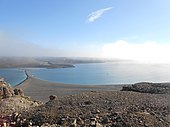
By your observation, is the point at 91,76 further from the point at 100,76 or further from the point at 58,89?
the point at 58,89

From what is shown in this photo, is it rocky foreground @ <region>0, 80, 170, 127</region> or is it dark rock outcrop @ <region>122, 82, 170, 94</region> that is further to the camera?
dark rock outcrop @ <region>122, 82, 170, 94</region>

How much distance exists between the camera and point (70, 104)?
14742 millimetres

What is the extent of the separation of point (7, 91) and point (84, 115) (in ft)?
31.5

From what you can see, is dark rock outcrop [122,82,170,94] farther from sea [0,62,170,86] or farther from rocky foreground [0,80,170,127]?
sea [0,62,170,86]

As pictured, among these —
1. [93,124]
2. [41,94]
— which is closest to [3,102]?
[93,124]

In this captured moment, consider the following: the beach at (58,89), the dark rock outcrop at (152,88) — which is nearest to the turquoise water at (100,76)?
the beach at (58,89)

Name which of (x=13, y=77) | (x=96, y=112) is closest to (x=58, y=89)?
(x=13, y=77)

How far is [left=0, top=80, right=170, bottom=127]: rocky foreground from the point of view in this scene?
11023 millimetres

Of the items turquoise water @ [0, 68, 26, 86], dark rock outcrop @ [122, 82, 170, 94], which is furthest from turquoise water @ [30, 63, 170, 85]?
dark rock outcrop @ [122, 82, 170, 94]

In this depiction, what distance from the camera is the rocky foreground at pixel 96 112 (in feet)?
36.2

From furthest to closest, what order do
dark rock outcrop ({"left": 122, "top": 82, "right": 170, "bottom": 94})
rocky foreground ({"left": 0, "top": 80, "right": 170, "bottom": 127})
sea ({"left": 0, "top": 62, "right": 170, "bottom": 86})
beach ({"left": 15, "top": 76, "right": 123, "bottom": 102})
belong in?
sea ({"left": 0, "top": 62, "right": 170, "bottom": 86}), beach ({"left": 15, "top": 76, "right": 123, "bottom": 102}), dark rock outcrop ({"left": 122, "top": 82, "right": 170, "bottom": 94}), rocky foreground ({"left": 0, "top": 80, "right": 170, "bottom": 127})

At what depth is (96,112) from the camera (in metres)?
12.8

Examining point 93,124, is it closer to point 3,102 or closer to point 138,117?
point 138,117

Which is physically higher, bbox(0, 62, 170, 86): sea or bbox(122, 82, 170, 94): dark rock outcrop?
bbox(122, 82, 170, 94): dark rock outcrop
